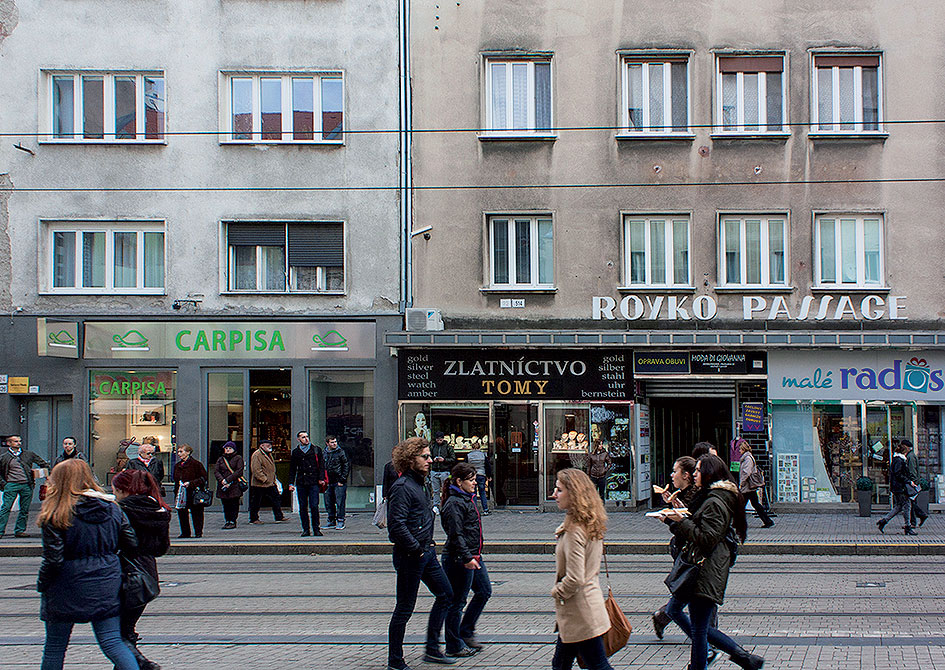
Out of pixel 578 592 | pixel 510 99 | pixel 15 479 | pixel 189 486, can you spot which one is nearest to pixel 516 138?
pixel 510 99

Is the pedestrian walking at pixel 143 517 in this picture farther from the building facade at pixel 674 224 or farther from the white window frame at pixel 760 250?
the white window frame at pixel 760 250

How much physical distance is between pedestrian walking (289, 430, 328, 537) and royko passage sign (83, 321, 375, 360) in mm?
3296

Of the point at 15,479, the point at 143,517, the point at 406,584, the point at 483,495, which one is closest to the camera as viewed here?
the point at 143,517

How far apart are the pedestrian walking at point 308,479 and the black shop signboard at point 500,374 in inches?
Answer: 127

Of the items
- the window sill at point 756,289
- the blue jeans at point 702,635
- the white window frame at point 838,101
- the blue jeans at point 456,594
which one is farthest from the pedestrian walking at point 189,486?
the white window frame at point 838,101

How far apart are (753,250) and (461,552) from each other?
14215 mm

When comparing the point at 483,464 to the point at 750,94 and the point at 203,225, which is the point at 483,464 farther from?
the point at 750,94

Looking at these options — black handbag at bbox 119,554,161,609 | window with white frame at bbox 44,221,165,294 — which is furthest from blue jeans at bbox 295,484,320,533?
black handbag at bbox 119,554,161,609

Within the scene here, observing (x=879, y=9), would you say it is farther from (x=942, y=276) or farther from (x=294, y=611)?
(x=294, y=611)

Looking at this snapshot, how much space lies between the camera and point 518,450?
20828mm

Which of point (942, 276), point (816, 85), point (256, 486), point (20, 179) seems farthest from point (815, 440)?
point (20, 179)

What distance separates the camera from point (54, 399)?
69.6 ft

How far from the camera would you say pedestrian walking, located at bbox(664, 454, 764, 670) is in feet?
22.9

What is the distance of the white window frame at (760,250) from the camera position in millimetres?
20625
